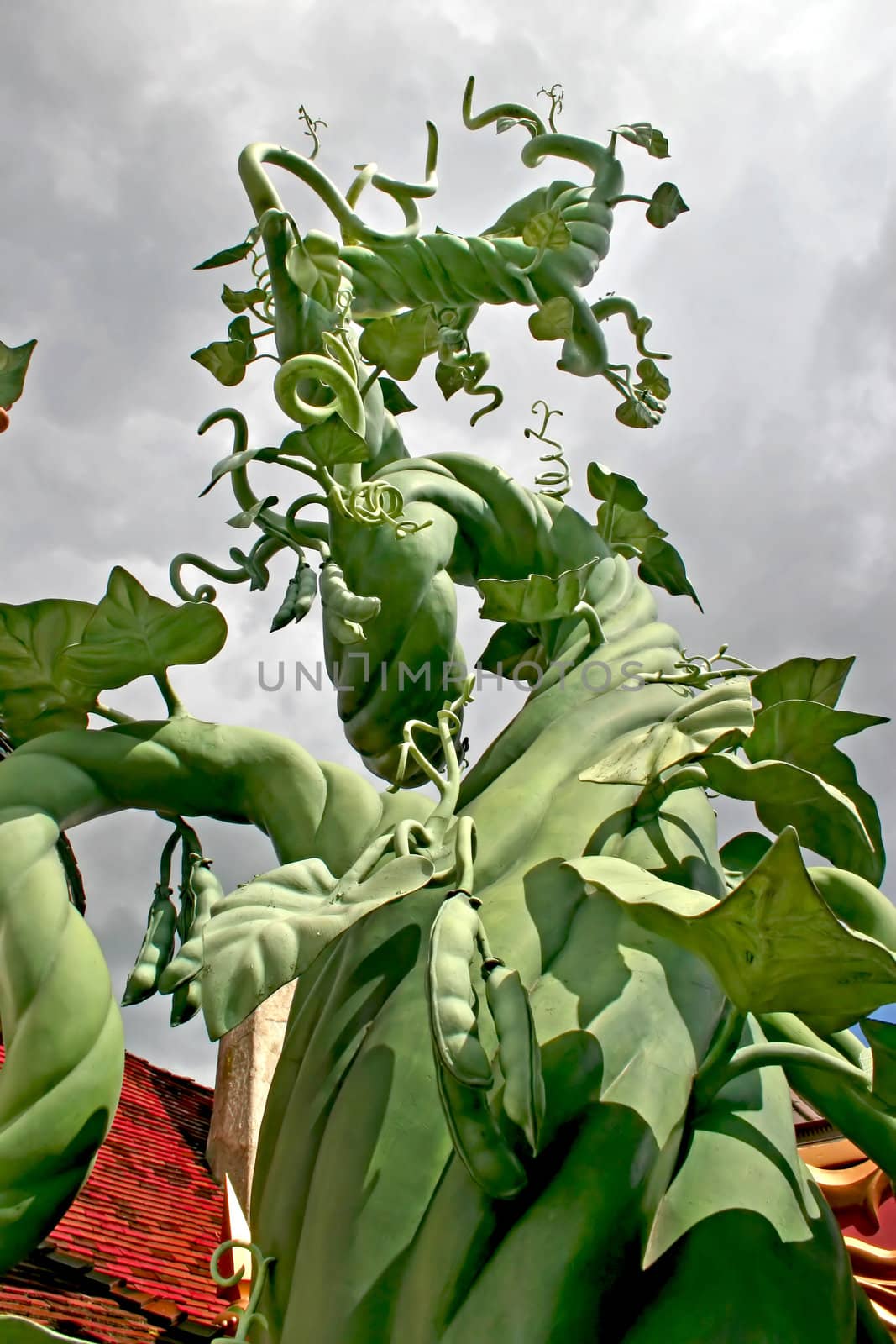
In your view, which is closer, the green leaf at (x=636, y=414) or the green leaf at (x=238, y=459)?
the green leaf at (x=238, y=459)

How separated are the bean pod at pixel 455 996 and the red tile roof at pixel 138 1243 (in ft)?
6.69

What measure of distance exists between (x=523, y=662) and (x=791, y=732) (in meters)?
0.68

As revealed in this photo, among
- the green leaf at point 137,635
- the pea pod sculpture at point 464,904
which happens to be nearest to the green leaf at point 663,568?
the pea pod sculpture at point 464,904

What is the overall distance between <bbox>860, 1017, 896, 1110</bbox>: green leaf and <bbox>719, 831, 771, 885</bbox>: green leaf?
22.3 inches

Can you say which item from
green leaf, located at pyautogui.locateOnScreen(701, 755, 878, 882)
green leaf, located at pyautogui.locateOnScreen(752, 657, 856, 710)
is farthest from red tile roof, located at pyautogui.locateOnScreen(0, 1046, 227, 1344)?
green leaf, located at pyautogui.locateOnScreen(752, 657, 856, 710)

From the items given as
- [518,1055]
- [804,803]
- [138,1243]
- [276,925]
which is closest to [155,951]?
[276,925]

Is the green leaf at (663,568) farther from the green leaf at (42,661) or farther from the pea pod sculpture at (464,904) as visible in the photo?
the green leaf at (42,661)

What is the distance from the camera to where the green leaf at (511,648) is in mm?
2037

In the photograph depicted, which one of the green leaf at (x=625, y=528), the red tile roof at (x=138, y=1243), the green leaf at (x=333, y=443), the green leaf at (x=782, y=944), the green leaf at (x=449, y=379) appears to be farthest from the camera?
the red tile roof at (x=138, y=1243)

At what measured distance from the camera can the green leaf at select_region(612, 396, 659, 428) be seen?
87.2 inches

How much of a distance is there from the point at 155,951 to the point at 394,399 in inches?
44.8

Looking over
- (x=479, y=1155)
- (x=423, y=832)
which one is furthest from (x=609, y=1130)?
(x=423, y=832)

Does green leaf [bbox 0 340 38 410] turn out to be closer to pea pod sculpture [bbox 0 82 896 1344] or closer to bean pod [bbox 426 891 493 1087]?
pea pod sculpture [bbox 0 82 896 1344]

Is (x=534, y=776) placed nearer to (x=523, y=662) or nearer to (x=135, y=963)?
(x=523, y=662)
